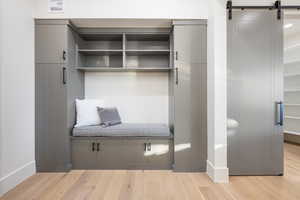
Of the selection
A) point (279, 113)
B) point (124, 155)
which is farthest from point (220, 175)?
point (124, 155)

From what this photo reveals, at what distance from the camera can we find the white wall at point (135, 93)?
10.7 feet

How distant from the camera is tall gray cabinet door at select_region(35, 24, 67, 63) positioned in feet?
8.45

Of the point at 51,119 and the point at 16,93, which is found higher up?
the point at 16,93

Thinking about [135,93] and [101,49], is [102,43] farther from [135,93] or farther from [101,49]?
[135,93]

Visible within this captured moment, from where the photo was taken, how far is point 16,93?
7.30ft

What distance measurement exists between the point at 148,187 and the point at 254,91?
1.88 m

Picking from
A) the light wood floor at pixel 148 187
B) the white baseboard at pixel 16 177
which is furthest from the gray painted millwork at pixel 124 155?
the white baseboard at pixel 16 177

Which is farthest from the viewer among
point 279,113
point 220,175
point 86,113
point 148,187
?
point 86,113

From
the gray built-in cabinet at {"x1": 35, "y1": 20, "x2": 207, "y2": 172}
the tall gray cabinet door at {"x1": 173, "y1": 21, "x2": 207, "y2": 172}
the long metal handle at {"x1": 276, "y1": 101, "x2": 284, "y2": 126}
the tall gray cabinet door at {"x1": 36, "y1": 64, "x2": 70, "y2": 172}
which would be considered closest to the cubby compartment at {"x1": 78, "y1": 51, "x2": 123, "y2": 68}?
the gray built-in cabinet at {"x1": 35, "y1": 20, "x2": 207, "y2": 172}

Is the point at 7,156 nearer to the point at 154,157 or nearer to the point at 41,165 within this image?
the point at 41,165

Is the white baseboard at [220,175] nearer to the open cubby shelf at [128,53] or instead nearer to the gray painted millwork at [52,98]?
the open cubby shelf at [128,53]

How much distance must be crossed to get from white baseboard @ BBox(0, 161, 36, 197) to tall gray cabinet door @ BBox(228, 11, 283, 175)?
8.91 ft

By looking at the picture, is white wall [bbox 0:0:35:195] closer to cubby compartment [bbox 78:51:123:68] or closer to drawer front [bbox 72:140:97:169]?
drawer front [bbox 72:140:97:169]

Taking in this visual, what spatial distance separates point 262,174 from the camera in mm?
2463
